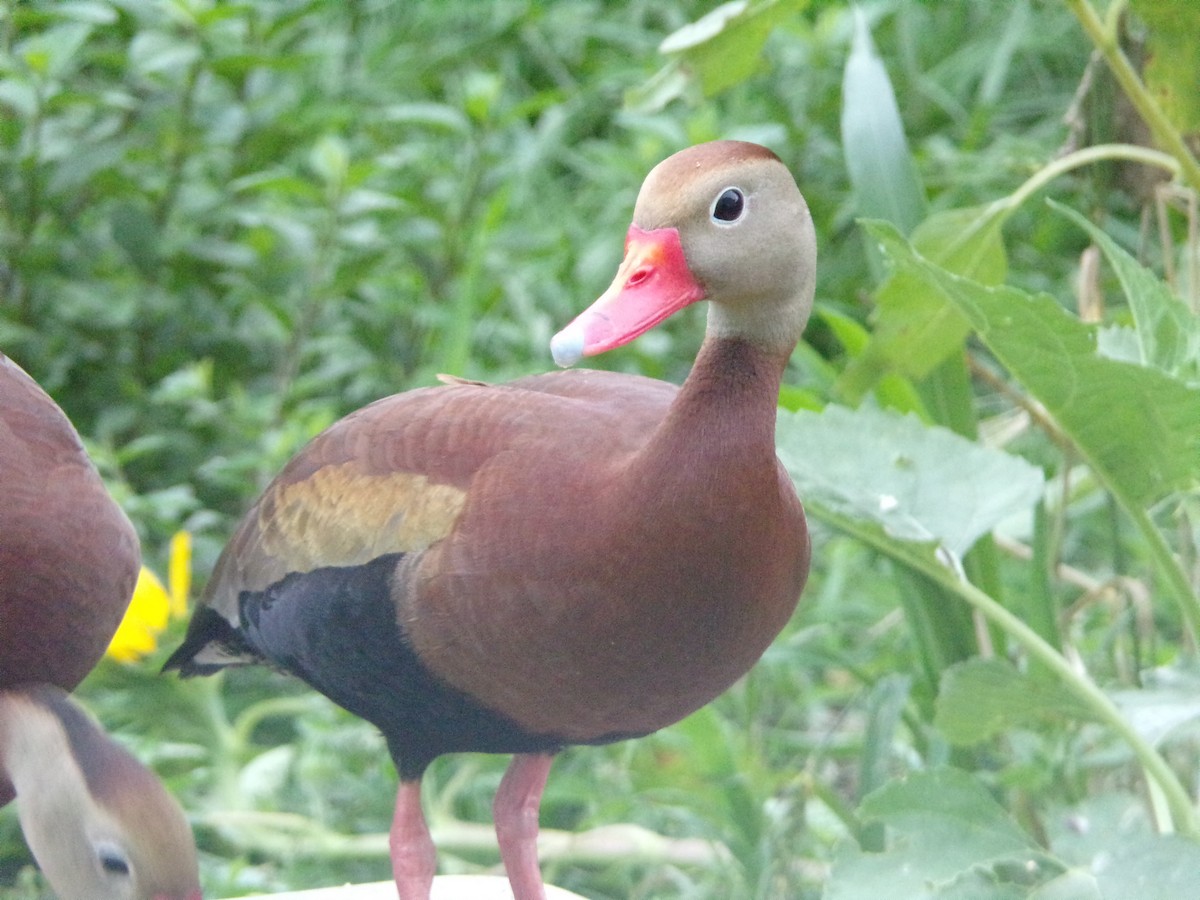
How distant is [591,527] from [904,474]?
1.59 feet

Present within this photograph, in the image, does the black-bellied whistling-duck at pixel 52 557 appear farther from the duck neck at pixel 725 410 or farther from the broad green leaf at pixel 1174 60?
the broad green leaf at pixel 1174 60

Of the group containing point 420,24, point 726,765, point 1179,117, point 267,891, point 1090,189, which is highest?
point 1179,117

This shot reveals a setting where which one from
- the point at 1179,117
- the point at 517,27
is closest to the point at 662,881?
the point at 1179,117

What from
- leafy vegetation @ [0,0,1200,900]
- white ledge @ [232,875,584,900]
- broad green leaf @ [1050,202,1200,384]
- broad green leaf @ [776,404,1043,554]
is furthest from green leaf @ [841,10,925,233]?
white ledge @ [232,875,584,900]

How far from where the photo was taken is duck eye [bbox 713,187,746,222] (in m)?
1.22

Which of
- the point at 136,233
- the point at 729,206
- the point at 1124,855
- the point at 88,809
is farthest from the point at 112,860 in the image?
the point at 136,233

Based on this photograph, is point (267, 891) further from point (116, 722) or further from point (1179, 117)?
point (1179, 117)

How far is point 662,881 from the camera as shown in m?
2.21

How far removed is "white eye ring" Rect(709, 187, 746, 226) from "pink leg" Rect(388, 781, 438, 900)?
0.64 meters

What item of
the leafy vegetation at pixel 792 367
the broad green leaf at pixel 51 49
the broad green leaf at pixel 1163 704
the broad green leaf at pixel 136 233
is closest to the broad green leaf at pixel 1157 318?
the leafy vegetation at pixel 792 367

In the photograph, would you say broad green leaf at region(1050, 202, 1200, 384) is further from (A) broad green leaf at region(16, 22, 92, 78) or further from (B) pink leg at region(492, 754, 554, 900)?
(A) broad green leaf at region(16, 22, 92, 78)

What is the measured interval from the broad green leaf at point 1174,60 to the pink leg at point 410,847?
43.6 inches

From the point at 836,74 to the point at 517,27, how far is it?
0.78 meters

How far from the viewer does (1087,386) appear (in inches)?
55.3
